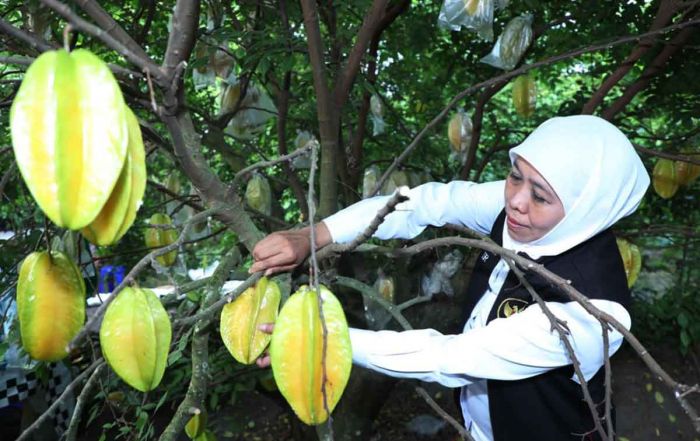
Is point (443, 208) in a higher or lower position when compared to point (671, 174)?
higher

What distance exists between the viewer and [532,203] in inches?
47.6

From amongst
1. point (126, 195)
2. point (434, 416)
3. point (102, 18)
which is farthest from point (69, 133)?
point (434, 416)

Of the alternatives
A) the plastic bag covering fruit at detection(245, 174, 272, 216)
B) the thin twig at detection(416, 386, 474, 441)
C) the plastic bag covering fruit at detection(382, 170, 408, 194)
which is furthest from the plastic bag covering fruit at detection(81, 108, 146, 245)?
the plastic bag covering fruit at detection(382, 170, 408, 194)

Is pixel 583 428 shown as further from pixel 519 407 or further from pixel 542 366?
pixel 542 366

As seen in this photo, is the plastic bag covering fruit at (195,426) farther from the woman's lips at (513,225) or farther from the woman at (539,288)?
the woman's lips at (513,225)

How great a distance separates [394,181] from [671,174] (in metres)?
1.08

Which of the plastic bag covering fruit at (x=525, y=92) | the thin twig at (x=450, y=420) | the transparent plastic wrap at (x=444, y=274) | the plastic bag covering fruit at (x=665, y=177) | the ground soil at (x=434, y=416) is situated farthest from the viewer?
the ground soil at (x=434, y=416)

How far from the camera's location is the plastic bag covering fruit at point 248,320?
1.06m

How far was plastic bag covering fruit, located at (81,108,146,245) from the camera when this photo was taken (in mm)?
635

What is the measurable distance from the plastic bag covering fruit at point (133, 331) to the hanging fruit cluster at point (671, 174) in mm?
2121

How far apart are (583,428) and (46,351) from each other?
112 centimetres

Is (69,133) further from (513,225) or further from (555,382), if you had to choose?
(555,382)

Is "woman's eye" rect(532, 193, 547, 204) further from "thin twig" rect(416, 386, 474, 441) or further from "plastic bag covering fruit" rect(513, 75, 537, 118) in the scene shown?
"plastic bag covering fruit" rect(513, 75, 537, 118)


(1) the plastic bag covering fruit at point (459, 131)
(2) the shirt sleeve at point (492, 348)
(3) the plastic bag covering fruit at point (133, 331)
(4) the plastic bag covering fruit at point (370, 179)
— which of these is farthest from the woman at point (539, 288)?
(1) the plastic bag covering fruit at point (459, 131)
